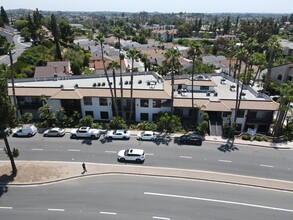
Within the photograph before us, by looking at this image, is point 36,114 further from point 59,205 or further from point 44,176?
point 59,205

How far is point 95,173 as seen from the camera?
33281mm

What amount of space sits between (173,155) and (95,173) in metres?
12.4

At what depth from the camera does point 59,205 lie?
91.4 ft

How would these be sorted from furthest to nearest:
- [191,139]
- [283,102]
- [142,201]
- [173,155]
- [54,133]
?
[283,102], [54,133], [191,139], [173,155], [142,201]

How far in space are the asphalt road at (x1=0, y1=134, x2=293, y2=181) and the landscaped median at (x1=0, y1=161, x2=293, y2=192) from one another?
1207 millimetres

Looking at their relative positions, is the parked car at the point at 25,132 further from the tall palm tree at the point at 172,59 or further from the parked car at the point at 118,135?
the tall palm tree at the point at 172,59

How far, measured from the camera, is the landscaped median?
104ft

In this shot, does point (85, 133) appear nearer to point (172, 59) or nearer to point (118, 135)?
point (118, 135)

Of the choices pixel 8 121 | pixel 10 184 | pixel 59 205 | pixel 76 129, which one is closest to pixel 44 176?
pixel 10 184

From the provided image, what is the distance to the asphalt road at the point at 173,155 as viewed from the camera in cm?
3522

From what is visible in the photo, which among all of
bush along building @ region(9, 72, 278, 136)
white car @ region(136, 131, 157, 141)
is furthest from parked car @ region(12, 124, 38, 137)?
white car @ region(136, 131, 157, 141)

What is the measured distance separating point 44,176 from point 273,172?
31.8 meters

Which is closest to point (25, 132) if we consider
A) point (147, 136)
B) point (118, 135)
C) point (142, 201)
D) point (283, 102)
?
point (118, 135)

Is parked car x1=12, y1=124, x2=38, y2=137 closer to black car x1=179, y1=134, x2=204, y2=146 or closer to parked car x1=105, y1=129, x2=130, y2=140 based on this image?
parked car x1=105, y1=129, x2=130, y2=140
